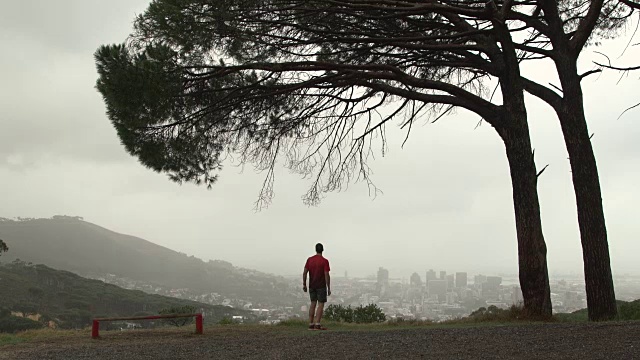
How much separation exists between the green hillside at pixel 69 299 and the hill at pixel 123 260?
41.6 ft

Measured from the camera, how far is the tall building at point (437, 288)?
33.0 meters

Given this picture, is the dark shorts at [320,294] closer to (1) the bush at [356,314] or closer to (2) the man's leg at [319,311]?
(2) the man's leg at [319,311]

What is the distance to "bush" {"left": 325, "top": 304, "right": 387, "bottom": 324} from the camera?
12.3 m

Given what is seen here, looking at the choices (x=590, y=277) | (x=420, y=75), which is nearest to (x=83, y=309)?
(x=420, y=75)

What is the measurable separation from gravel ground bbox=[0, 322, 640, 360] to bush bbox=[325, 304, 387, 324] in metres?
4.06

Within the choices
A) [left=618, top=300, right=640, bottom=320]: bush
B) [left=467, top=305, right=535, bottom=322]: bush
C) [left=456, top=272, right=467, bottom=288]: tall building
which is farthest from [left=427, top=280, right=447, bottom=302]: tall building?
[left=467, top=305, right=535, bottom=322]: bush

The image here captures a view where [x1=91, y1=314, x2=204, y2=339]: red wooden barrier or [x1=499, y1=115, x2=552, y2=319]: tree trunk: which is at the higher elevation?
[x1=499, y1=115, x2=552, y2=319]: tree trunk

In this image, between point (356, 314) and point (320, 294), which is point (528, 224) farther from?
point (356, 314)

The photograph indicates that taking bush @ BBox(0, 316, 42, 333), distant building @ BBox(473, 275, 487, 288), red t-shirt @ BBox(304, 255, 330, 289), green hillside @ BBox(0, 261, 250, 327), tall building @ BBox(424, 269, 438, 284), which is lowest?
bush @ BBox(0, 316, 42, 333)

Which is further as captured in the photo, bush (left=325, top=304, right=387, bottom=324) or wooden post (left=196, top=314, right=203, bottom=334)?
bush (left=325, top=304, right=387, bottom=324)

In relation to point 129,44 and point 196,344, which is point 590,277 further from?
point 129,44

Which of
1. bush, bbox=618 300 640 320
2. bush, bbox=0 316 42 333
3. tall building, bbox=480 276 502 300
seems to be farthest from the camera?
tall building, bbox=480 276 502 300

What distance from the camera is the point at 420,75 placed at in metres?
11.6

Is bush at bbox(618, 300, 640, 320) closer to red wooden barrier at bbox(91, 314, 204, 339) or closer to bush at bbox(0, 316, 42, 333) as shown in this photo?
red wooden barrier at bbox(91, 314, 204, 339)
